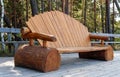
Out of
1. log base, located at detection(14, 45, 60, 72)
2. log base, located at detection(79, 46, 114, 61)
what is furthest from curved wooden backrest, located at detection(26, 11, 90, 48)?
log base, located at detection(14, 45, 60, 72)

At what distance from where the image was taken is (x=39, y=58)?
11.7ft

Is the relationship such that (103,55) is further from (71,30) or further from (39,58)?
(39,58)

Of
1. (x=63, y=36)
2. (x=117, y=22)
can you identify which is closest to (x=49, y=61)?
(x=63, y=36)

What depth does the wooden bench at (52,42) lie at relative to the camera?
361 cm

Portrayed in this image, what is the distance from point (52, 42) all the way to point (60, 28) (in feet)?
1.66

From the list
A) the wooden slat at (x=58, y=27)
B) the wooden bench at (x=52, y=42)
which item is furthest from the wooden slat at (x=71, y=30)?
the wooden slat at (x=58, y=27)

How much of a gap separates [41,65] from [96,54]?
1986mm

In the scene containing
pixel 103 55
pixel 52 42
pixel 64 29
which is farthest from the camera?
pixel 103 55

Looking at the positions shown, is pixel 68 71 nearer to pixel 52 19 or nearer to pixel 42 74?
pixel 42 74

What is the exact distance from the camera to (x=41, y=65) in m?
3.54

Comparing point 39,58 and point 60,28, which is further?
point 60,28

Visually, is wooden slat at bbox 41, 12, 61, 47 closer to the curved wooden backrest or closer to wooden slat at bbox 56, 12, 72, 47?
the curved wooden backrest

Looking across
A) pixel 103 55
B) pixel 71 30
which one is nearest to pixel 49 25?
pixel 71 30

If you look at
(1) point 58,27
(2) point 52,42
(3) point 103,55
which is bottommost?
(3) point 103,55
